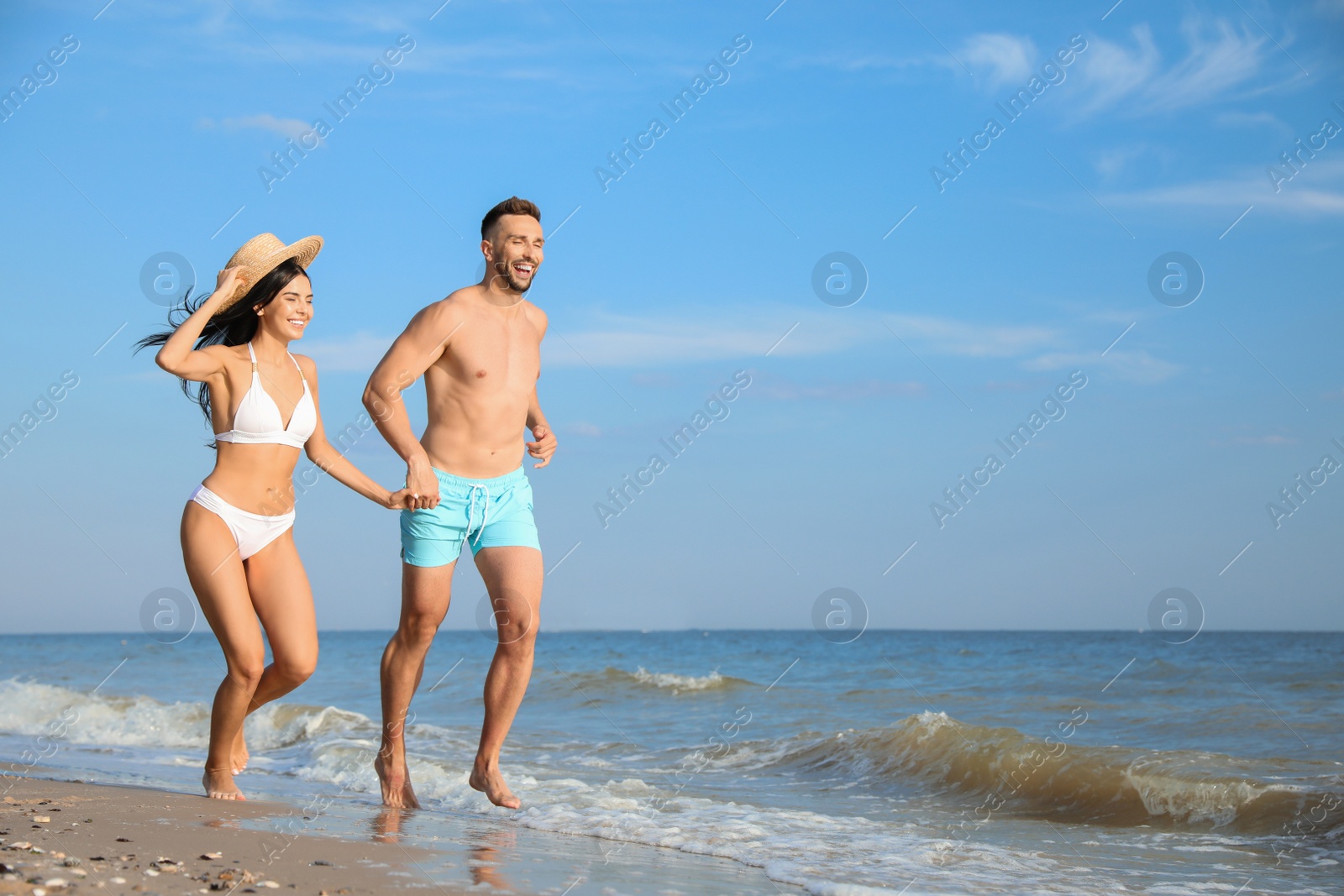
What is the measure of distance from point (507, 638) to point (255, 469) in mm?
1241

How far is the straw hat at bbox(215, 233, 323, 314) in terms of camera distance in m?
4.62

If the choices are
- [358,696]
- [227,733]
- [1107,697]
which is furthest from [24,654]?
[227,733]

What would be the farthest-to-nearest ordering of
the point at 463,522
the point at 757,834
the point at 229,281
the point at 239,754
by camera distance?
the point at 757,834 < the point at 239,754 < the point at 463,522 < the point at 229,281

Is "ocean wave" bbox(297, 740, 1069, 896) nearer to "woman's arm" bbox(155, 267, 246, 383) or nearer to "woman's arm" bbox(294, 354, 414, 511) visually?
"woman's arm" bbox(294, 354, 414, 511)

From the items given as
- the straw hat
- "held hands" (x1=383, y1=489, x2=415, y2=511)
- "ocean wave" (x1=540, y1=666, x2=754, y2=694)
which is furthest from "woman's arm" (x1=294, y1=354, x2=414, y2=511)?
"ocean wave" (x1=540, y1=666, x2=754, y2=694)

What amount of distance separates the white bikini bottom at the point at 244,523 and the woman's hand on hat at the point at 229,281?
0.78m

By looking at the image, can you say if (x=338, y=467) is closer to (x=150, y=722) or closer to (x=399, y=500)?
(x=399, y=500)

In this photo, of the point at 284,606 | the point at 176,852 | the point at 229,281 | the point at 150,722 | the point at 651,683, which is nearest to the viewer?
the point at 176,852

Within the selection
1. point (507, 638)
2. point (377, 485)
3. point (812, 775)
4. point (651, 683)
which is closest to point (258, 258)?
point (377, 485)

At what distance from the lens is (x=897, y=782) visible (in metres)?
7.96

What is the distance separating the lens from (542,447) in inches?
201

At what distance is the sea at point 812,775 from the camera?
181 inches

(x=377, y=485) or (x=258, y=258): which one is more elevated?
(x=258, y=258)

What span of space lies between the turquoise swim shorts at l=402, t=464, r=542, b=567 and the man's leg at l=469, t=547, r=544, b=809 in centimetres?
7
